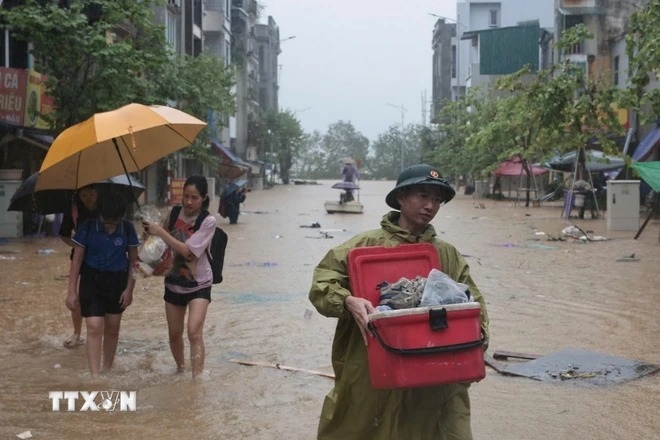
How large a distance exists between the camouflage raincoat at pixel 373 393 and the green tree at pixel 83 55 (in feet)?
50.8

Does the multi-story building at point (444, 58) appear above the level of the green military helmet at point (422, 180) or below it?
above

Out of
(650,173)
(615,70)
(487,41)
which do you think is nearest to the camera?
(650,173)

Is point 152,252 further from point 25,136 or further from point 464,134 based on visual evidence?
point 464,134

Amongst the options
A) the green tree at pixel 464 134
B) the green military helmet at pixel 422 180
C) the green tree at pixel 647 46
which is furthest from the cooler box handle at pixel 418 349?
the green tree at pixel 464 134

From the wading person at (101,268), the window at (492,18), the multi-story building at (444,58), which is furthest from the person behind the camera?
the multi-story building at (444,58)

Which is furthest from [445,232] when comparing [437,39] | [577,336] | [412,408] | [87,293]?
[437,39]

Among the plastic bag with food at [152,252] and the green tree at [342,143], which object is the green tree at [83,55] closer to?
the plastic bag with food at [152,252]

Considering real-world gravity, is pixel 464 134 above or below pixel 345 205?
above

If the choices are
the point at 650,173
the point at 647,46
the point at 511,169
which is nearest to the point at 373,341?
the point at 647,46

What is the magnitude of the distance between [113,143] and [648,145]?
83.8ft

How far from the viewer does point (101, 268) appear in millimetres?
6406

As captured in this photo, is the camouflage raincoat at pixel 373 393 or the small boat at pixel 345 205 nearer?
the camouflage raincoat at pixel 373 393

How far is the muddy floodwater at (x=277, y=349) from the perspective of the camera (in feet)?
18.4

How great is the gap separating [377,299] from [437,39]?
341ft
